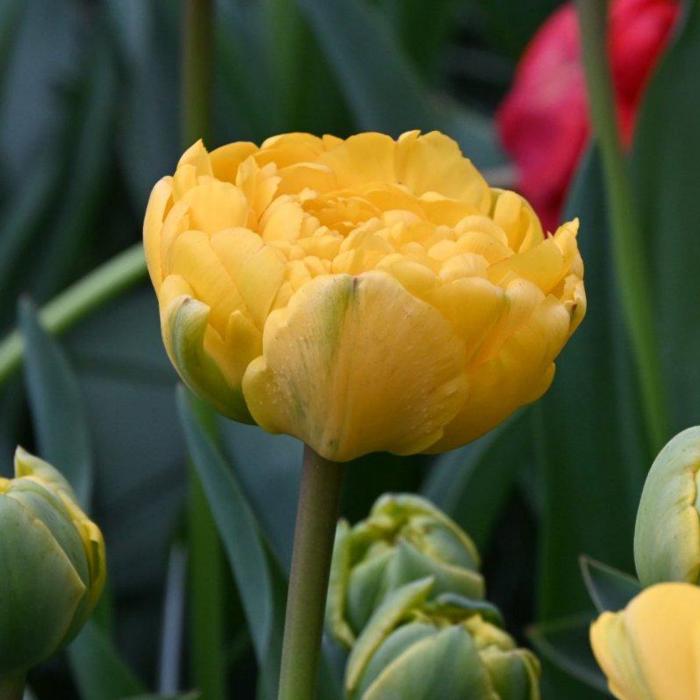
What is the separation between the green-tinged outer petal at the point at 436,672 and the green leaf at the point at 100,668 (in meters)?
0.19

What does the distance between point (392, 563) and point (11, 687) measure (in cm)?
12

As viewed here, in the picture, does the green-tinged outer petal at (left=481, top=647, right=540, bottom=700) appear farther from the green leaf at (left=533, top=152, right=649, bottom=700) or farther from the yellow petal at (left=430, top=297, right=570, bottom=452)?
the green leaf at (left=533, top=152, right=649, bottom=700)

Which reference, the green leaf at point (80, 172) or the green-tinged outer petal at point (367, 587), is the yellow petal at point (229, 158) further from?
the green leaf at point (80, 172)

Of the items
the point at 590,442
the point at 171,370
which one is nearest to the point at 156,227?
the point at 590,442

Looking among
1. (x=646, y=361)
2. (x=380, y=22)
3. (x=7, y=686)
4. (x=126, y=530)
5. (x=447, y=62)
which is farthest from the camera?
(x=447, y=62)

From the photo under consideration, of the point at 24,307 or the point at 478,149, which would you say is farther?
the point at 478,149

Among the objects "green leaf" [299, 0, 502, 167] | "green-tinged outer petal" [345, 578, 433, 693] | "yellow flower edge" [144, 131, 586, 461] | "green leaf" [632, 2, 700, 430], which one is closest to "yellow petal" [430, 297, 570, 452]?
"yellow flower edge" [144, 131, 586, 461]

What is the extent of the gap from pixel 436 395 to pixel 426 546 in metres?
0.15

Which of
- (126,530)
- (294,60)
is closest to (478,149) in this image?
(294,60)

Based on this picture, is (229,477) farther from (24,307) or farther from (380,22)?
(380,22)

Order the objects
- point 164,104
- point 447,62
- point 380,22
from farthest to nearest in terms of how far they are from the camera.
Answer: point 447,62 < point 164,104 < point 380,22

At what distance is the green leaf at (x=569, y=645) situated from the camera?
48 centimetres

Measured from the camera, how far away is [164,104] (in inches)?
42.9

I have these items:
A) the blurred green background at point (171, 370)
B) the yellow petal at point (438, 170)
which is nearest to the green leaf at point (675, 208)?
the blurred green background at point (171, 370)
